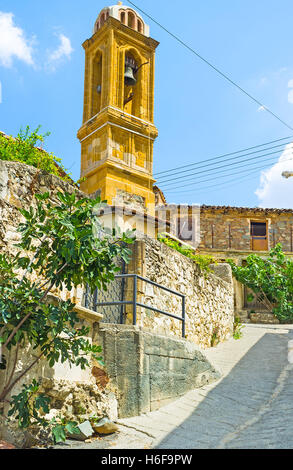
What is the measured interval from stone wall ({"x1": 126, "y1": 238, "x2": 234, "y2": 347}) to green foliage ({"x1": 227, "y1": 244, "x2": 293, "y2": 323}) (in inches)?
304

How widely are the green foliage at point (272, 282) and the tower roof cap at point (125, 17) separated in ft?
38.5

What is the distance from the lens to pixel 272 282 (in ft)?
72.9

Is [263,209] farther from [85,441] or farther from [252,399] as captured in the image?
[85,441]

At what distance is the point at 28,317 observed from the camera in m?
4.68

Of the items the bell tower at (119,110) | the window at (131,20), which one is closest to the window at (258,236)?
the bell tower at (119,110)

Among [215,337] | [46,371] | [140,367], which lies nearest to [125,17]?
[215,337]

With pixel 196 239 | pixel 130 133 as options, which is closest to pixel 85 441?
pixel 130 133

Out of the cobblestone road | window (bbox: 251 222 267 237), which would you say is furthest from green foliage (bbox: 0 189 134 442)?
window (bbox: 251 222 267 237)

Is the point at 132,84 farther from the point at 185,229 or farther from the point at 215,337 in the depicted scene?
the point at 185,229

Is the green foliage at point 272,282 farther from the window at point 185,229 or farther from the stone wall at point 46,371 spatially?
the stone wall at point 46,371

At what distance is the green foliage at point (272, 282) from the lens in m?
21.3

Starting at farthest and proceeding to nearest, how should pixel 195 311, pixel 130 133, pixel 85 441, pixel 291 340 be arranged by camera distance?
1. pixel 130 133
2. pixel 291 340
3. pixel 195 311
4. pixel 85 441

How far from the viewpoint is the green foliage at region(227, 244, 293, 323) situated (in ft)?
70.0
